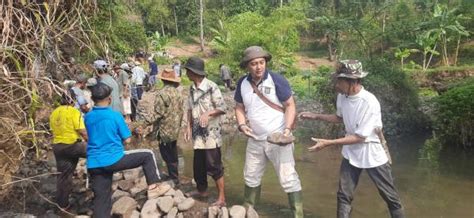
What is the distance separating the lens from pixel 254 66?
4.89 meters

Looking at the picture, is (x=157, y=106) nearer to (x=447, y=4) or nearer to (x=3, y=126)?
(x=3, y=126)

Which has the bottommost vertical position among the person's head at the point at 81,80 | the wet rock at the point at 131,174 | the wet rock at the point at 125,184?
the wet rock at the point at 131,174

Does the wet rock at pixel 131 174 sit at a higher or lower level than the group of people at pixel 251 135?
lower

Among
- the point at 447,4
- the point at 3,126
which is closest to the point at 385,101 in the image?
the point at 3,126

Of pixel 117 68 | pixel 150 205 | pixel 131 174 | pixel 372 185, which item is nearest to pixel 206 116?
pixel 150 205

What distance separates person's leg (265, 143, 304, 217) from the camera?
4945 millimetres

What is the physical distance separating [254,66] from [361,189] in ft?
10.6

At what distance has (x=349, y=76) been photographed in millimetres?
4551

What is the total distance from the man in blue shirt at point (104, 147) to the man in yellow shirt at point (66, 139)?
0.89m

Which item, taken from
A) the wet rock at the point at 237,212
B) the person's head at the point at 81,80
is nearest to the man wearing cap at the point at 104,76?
the person's head at the point at 81,80

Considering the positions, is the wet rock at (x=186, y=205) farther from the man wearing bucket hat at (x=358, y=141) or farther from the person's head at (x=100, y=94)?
the man wearing bucket hat at (x=358, y=141)

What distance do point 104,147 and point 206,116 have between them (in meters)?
1.21

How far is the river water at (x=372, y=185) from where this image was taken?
20.4ft

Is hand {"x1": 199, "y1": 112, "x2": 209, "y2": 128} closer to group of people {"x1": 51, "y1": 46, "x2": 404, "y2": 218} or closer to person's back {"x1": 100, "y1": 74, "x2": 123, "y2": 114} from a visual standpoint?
group of people {"x1": 51, "y1": 46, "x2": 404, "y2": 218}
